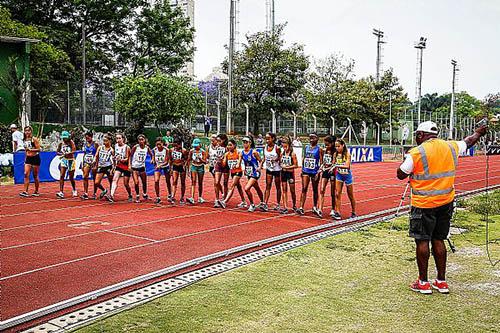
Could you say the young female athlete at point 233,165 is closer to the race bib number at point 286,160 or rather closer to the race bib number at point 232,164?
the race bib number at point 232,164

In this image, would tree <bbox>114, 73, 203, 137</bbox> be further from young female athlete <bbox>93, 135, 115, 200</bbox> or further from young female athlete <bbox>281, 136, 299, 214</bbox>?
young female athlete <bbox>281, 136, 299, 214</bbox>

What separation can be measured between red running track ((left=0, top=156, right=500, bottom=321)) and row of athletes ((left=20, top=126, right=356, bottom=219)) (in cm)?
51

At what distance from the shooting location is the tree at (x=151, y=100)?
25.9 m

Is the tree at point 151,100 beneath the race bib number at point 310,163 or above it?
above

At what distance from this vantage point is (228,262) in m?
7.12

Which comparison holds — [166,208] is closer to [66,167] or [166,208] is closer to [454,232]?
→ [66,167]

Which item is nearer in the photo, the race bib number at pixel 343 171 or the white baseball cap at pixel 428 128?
the white baseball cap at pixel 428 128

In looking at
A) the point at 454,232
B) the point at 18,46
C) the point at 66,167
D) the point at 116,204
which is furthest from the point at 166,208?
the point at 18,46

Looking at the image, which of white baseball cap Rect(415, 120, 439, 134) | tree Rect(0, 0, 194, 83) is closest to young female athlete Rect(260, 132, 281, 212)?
white baseball cap Rect(415, 120, 439, 134)

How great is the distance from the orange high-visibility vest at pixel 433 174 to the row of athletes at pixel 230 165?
4.75 meters

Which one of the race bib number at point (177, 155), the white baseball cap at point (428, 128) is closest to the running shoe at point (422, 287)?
the white baseball cap at point (428, 128)

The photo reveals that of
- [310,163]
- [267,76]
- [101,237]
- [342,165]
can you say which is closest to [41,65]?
[267,76]

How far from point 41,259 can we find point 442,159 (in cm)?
544

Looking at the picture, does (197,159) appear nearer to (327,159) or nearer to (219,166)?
(219,166)
